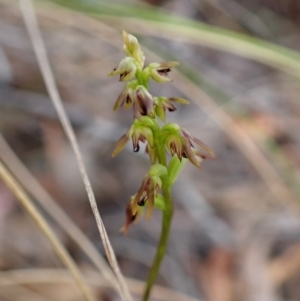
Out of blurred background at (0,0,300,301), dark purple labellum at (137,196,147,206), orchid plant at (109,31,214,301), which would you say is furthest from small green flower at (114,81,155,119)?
blurred background at (0,0,300,301)

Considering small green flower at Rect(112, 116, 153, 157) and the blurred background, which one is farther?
the blurred background

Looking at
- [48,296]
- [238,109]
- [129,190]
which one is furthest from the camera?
[238,109]

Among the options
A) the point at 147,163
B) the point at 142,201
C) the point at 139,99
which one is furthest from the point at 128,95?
the point at 147,163

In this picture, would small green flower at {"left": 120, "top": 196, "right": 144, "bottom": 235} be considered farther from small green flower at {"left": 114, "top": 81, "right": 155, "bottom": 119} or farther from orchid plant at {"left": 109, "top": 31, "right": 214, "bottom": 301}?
small green flower at {"left": 114, "top": 81, "right": 155, "bottom": 119}

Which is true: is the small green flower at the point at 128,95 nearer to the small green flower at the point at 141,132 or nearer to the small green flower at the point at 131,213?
the small green flower at the point at 141,132

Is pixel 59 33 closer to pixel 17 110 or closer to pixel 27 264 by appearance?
pixel 17 110

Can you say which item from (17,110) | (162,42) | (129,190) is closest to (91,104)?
(17,110)

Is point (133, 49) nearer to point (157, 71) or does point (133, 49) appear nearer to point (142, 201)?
point (157, 71)

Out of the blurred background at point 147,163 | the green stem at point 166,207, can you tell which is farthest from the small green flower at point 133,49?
the blurred background at point 147,163
